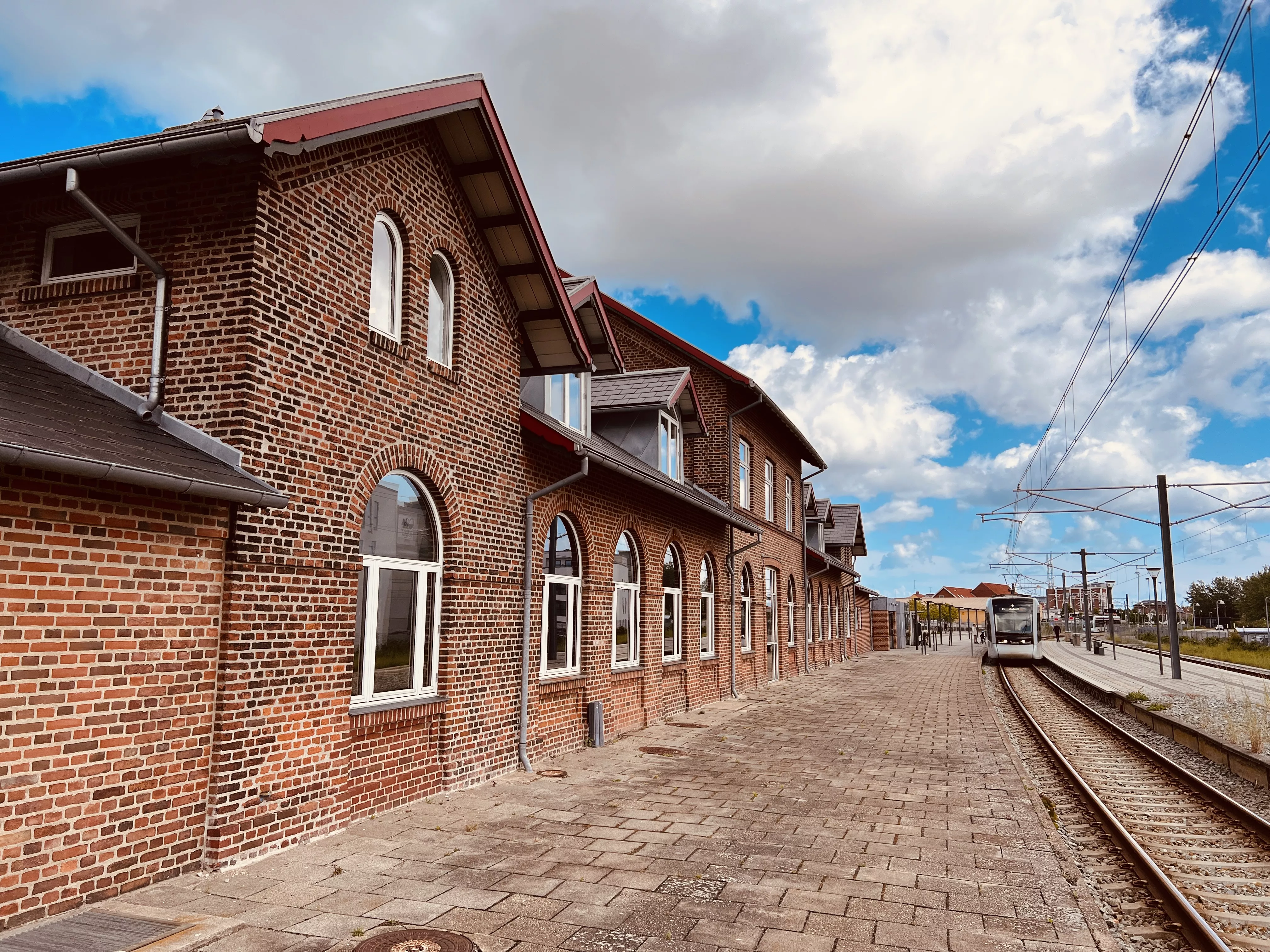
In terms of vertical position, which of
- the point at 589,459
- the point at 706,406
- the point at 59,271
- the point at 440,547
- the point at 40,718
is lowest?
the point at 40,718

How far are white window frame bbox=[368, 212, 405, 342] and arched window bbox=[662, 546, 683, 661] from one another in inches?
304

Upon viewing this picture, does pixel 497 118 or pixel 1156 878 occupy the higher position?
pixel 497 118

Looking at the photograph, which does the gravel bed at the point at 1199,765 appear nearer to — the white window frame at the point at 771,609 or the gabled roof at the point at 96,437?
the white window frame at the point at 771,609

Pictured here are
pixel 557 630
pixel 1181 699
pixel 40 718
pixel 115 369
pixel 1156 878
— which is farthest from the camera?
pixel 1181 699

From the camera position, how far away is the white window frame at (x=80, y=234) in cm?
661

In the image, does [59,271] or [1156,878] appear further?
[59,271]

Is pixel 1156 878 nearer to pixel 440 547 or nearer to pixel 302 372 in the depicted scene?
pixel 440 547

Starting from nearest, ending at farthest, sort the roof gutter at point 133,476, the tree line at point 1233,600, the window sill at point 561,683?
the roof gutter at point 133,476 → the window sill at point 561,683 → the tree line at point 1233,600

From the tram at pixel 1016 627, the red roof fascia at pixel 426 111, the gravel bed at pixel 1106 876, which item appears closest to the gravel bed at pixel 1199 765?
the gravel bed at pixel 1106 876

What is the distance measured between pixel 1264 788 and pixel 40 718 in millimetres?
12211

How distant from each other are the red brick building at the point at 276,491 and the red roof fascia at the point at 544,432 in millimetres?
129

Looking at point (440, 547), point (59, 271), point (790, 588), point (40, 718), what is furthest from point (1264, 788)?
point (790, 588)

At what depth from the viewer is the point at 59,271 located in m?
6.89

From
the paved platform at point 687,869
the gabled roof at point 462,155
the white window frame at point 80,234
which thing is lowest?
the paved platform at point 687,869
